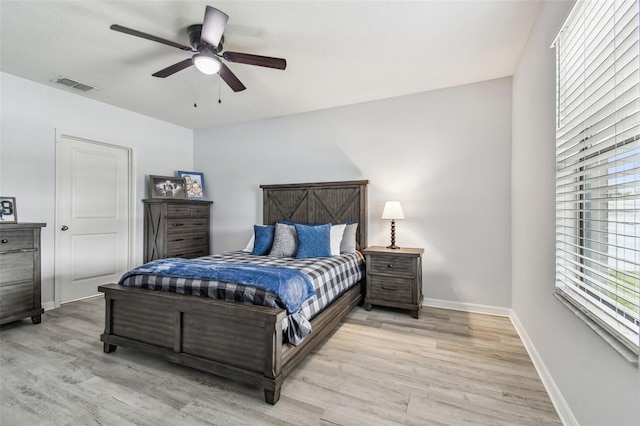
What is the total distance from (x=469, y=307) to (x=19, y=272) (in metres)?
4.68

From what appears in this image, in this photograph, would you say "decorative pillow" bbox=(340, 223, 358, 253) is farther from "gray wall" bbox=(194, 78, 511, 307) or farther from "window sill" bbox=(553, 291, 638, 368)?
"window sill" bbox=(553, 291, 638, 368)

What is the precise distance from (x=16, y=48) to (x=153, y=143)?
194 cm

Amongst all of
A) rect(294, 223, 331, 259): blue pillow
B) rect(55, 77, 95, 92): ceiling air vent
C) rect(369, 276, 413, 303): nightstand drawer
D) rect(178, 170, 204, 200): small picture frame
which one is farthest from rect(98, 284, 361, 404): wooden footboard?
rect(178, 170, 204, 200): small picture frame

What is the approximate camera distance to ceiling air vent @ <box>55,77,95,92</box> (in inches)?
124

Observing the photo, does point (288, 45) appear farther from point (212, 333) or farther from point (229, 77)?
point (212, 333)

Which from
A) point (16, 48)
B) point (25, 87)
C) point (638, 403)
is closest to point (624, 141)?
point (638, 403)

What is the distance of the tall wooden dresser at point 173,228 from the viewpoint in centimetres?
409

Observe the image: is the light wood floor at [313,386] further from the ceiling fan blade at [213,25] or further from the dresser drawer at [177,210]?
the ceiling fan blade at [213,25]

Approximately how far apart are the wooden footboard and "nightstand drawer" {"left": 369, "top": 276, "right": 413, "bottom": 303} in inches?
39.1

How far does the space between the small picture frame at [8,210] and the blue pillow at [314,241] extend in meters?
2.95

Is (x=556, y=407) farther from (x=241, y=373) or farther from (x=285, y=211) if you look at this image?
(x=285, y=211)

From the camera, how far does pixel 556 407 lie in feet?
5.32

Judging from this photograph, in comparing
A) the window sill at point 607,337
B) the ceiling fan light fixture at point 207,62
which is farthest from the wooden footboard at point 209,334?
the ceiling fan light fixture at point 207,62

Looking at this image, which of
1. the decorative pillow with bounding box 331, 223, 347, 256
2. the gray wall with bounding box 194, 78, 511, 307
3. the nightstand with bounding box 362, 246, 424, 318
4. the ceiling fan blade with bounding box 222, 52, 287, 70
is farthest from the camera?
the decorative pillow with bounding box 331, 223, 347, 256
